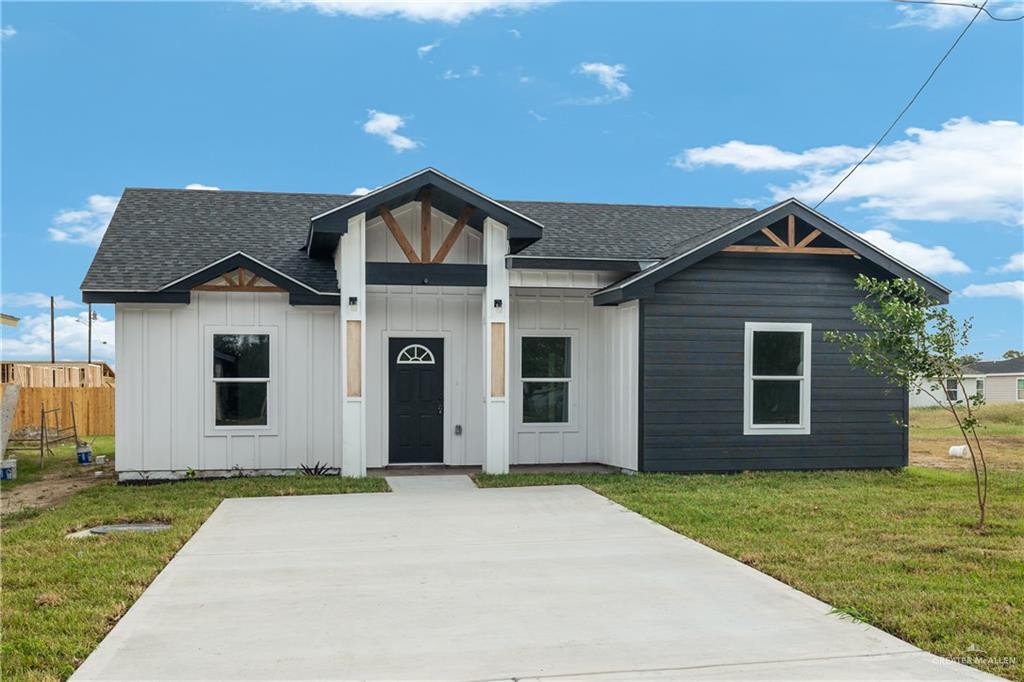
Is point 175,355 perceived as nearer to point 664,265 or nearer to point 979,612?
point 664,265

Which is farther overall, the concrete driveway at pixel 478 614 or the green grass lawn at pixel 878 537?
the green grass lawn at pixel 878 537

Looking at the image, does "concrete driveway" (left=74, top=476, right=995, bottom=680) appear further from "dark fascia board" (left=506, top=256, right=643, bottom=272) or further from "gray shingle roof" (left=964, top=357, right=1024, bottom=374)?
"gray shingle roof" (left=964, top=357, right=1024, bottom=374)

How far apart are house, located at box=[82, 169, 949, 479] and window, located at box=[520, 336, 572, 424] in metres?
0.03

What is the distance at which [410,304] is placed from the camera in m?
14.7

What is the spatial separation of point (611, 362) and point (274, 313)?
5315mm

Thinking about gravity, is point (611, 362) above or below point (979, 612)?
above

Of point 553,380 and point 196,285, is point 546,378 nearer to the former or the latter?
point 553,380

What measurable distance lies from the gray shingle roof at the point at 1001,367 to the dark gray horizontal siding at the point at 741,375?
37851mm

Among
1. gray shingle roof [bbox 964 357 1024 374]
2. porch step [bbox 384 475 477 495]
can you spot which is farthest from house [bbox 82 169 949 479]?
gray shingle roof [bbox 964 357 1024 374]

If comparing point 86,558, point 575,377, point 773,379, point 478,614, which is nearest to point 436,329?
point 575,377

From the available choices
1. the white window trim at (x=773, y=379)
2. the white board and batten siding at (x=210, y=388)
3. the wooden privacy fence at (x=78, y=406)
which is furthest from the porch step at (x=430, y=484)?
the wooden privacy fence at (x=78, y=406)

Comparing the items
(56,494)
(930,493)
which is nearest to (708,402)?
(930,493)

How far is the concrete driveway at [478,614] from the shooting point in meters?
5.14

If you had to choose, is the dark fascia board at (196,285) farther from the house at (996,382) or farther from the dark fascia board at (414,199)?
the house at (996,382)
